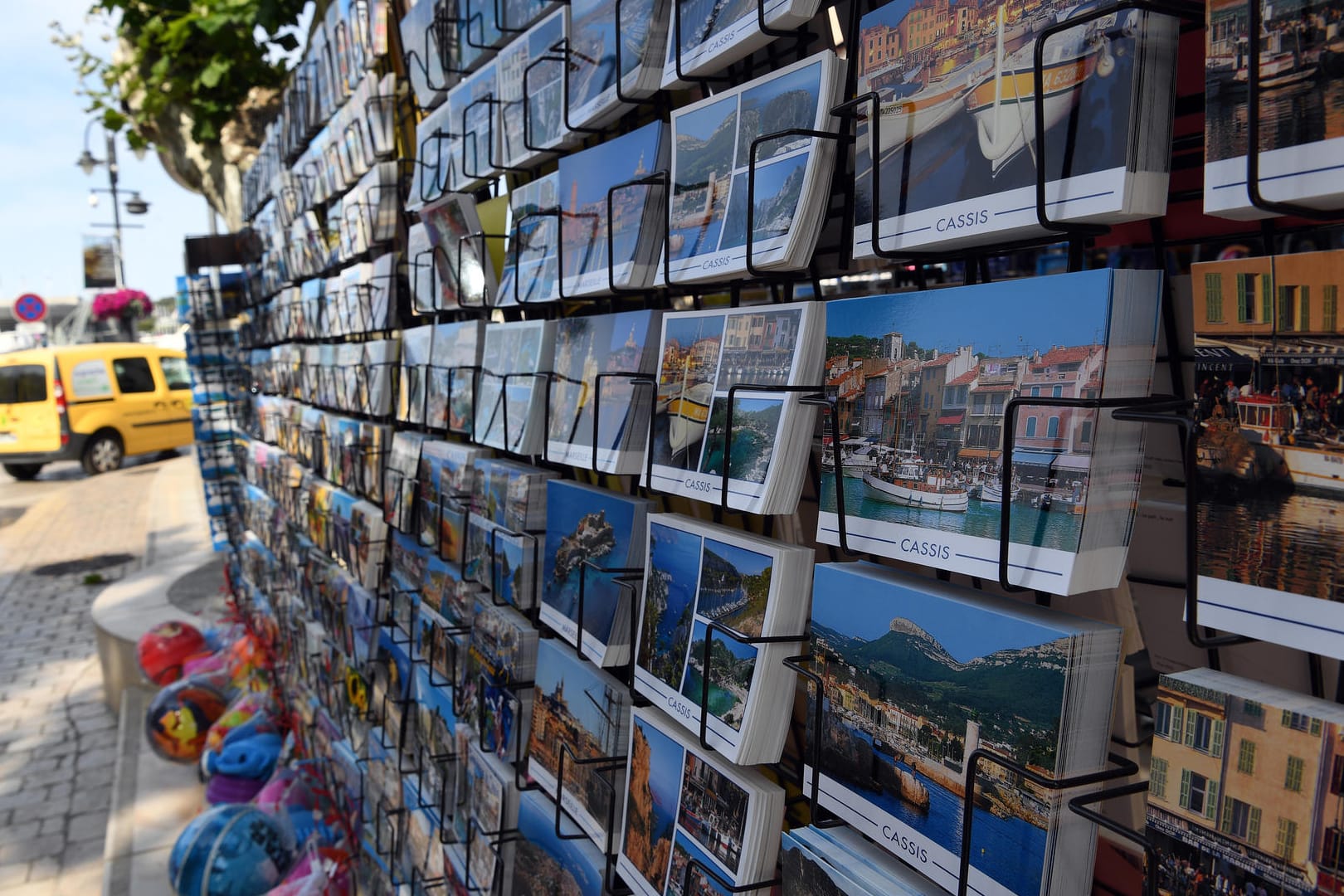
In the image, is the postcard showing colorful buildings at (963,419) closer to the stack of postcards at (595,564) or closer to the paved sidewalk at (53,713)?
the stack of postcards at (595,564)

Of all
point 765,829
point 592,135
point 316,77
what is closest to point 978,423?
point 765,829

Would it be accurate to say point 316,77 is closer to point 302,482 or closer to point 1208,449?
point 302,482

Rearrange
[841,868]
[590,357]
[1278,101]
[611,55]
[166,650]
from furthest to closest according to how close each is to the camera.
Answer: [166,650] → [590,357] → [611,55] → [841,868] → [1278,101]

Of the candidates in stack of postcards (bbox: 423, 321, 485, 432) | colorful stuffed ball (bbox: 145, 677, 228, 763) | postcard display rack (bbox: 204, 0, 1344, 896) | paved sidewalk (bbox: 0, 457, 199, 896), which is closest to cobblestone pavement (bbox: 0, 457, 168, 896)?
paved sidewalk (bbox: 0, 457, 199, 896)

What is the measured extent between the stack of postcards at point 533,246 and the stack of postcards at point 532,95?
5 centimetres

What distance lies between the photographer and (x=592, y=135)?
4.30 feet

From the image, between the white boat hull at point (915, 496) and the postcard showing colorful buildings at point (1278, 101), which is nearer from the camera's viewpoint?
the postcard showing colorful buildings at point (1278, 101)

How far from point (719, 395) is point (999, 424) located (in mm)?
342

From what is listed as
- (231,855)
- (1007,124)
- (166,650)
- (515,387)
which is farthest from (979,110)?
(166,650)

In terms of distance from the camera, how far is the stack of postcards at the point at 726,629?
880mm

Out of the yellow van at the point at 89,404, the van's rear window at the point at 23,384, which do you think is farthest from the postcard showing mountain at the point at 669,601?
the van's rear window at the point at 23,384

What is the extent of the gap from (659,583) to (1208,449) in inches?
24.8

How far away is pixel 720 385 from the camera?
3.08ft

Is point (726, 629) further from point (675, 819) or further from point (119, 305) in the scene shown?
point (119, 305)
